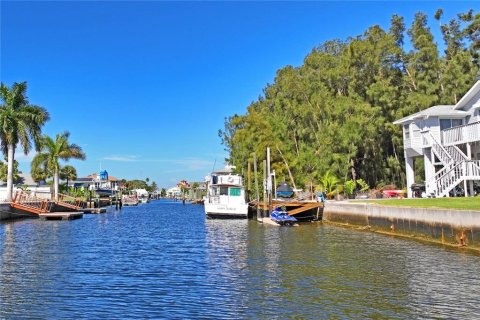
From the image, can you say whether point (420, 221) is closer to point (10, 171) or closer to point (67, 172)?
point (10, 171)

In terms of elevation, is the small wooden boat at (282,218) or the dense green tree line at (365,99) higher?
the dense green tree line at (365,99)

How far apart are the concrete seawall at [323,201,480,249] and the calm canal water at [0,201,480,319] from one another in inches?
46.7

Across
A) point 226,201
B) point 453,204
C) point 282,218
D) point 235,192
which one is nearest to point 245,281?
point 453,204

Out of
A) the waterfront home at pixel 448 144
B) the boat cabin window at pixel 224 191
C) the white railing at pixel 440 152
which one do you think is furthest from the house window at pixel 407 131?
the boat cabin window at pixel 224 191

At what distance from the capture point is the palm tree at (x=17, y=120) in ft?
194

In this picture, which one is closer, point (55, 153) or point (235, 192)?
point (235, 192)

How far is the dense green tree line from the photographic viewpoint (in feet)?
179

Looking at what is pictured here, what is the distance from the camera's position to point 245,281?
16094mm

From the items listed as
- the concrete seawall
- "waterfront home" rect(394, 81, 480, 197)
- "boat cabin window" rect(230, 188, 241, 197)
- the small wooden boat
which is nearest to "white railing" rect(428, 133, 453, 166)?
"waterfront home" rect(394, 81, 480, 197)

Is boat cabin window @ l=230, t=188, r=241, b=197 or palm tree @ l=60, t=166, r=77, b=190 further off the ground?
palm tree @ l=60, t=166, r=77, b=190

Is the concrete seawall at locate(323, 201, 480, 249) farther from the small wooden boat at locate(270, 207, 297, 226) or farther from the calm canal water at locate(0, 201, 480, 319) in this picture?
the small wooden boat at locate(270, 207, 297, 226)

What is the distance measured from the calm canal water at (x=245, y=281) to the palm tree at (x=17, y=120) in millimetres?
36785

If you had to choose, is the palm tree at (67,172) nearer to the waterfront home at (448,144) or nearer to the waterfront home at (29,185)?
the waterfront home at (29,185)

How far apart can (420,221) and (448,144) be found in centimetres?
1567
